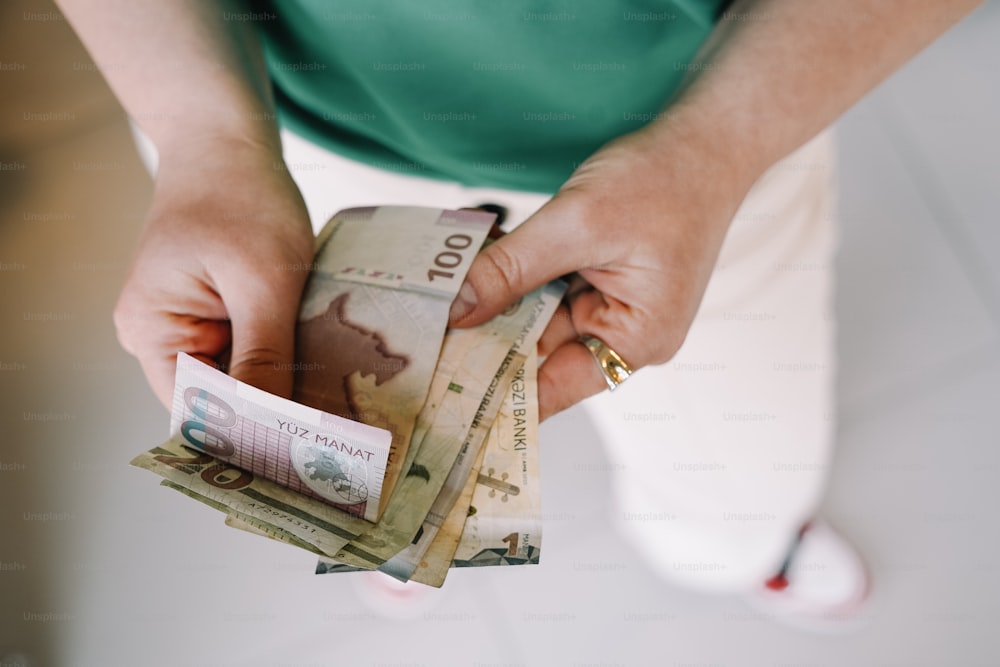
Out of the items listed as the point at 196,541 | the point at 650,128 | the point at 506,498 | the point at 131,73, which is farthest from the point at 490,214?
the point at 196,541

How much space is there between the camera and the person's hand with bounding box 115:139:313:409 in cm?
80

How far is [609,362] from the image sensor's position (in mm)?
871

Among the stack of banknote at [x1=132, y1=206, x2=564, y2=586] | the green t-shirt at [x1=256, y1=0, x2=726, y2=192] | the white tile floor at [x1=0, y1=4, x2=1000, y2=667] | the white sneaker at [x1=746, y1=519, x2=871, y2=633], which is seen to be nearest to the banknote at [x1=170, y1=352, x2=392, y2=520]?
the stack of banknote at [x1=132, y1=206, x2=564, y2=586]

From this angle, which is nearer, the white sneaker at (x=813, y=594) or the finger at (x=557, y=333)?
the finger at (x=557, y=333)

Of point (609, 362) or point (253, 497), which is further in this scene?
point (609, 362)

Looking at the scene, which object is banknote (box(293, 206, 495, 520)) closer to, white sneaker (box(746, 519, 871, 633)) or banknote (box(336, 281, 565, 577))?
banknote (box(336, 281, 565, 577))

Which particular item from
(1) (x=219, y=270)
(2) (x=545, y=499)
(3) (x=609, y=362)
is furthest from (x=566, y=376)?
(2) (x=545, y=499)

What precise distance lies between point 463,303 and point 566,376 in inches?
6.6

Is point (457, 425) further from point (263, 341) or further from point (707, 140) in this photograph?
point (707, 140)

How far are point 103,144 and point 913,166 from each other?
7.61 feet

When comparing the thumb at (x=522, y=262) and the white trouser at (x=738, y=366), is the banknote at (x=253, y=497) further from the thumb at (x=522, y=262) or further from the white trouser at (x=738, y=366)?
the white trouser at (x=738, y=366)

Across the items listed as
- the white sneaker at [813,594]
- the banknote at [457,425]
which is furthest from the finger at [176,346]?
the white sneaker at [813,594]

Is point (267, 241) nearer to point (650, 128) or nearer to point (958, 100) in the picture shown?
point (650, 128)

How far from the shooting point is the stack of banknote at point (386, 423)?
71 centimetres
